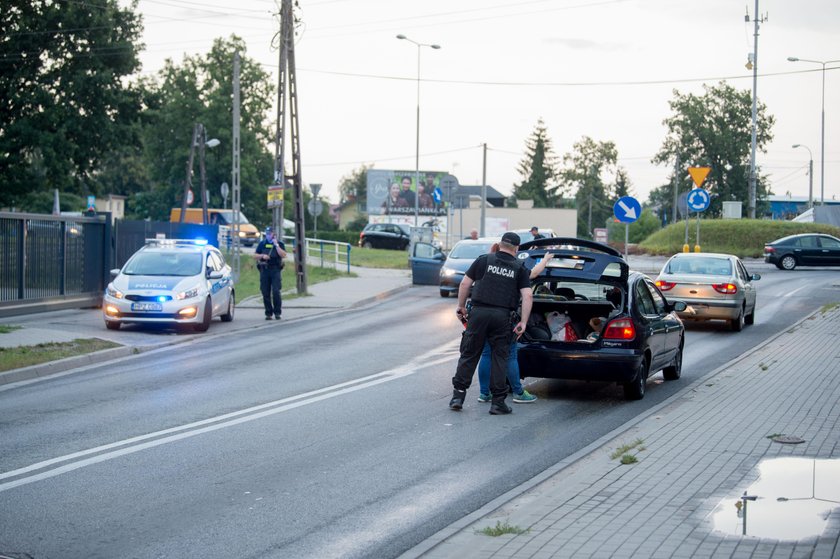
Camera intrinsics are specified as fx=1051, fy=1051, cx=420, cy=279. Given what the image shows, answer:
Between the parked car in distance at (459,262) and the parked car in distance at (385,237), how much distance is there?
120ft

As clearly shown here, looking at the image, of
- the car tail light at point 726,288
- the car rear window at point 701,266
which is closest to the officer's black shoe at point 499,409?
the car tail light at point 726,288

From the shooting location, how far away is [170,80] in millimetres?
83188

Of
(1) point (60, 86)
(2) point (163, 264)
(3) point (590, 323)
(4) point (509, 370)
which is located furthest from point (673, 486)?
(1) point (60, 86)

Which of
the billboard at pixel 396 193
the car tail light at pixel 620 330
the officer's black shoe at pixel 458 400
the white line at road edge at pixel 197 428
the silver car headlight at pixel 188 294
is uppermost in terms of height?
Result: the billboard at pixel 396 193

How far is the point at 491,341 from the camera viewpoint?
34.7 ft

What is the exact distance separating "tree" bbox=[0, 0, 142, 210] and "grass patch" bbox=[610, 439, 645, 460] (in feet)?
119

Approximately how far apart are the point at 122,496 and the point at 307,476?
1.39m

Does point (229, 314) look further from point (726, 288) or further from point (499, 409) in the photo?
point (499, 409)

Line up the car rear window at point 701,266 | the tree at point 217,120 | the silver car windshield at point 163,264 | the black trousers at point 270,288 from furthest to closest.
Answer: the tree at point 217,120, the black trousers at point 270,288, the car rear window at point 701,266, the silver car windshield at point 163,264

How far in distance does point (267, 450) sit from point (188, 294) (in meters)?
→ 11.5

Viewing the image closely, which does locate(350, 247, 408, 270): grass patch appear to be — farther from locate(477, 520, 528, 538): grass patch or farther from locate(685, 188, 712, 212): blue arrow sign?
locate(477, 520, 528, 538): grass patch

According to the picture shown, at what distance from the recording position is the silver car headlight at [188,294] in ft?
64.5

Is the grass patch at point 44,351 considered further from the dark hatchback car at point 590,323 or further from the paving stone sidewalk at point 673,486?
the paving stone sidewalk at point 673,486

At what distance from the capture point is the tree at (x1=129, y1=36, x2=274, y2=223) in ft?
262
